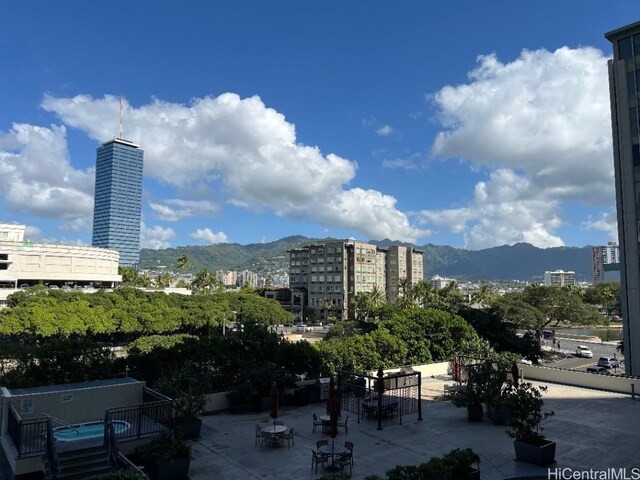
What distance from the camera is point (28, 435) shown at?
38.2 ft

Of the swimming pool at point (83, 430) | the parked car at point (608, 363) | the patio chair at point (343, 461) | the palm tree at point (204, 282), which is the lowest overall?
the parked car at point (608, 363)

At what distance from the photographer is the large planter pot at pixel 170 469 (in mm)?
11172

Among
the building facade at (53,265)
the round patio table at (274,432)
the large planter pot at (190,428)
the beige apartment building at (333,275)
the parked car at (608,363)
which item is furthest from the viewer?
the beige apartment building at (333,275)

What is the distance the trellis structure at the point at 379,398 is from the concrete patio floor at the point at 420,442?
36 centimetres

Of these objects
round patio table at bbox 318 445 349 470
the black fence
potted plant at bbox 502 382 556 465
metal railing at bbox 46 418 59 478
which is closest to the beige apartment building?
the black fence

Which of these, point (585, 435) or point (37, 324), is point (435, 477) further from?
point (37, 324)

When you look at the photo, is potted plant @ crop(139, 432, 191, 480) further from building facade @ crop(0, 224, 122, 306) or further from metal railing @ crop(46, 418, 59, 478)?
building facade @ crop(0, 224, 122, 306)

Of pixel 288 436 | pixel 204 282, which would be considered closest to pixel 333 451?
pixel 288 436

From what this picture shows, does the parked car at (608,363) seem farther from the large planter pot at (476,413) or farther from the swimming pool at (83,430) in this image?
the swimming pool at (83,430)

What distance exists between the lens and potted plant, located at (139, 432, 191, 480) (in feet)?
36.8

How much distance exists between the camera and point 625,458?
42.4 ft

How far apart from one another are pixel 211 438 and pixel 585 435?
11959 millimetres

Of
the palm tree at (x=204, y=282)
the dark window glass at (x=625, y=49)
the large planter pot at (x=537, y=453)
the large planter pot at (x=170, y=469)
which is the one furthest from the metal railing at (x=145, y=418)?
the palm tree at (x=204, y=282)

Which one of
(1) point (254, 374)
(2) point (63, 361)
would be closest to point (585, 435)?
(1) point (254, 374)
